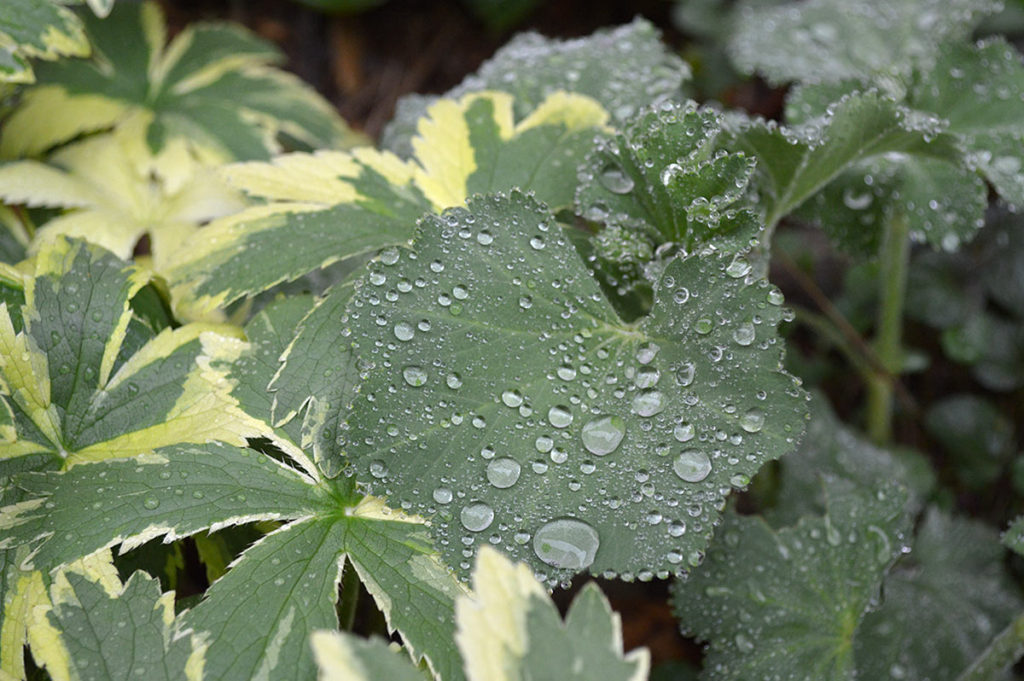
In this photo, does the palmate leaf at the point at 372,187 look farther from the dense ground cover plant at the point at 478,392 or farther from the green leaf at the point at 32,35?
the green leaf at the point at 32,35

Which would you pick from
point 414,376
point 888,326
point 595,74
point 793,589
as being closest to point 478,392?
point 414,376

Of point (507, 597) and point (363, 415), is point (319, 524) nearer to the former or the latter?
point (363, 415)

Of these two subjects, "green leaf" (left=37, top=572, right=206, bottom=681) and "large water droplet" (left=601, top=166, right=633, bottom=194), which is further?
"large water droplet" (left=601, top=166, right=633, bottom=194)

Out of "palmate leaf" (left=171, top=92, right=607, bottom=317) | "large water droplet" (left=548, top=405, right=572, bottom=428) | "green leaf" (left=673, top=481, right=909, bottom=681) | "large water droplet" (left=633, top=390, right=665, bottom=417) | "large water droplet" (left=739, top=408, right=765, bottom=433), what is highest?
"palmate leaf" (left=171, top=92, right=607, bottom=317)

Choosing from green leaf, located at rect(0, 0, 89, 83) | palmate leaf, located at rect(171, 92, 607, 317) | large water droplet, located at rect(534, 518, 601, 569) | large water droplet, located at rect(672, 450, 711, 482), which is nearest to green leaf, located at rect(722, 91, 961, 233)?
palmate leaf, located at rect(171, 92, 607, 317)

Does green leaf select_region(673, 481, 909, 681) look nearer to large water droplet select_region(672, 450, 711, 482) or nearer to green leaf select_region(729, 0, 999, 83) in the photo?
large water droplet select_region(672, 450, 711, 482)

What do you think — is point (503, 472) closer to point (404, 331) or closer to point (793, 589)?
point (404, 331)
